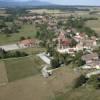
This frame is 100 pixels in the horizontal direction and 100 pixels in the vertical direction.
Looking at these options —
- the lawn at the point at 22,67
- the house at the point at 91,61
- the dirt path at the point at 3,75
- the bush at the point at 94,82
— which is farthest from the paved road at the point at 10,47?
the bush at the point at 94,82

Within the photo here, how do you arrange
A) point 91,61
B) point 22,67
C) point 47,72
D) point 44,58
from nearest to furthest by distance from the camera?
point 47,72, point 22,67, point 91,61, point 44,58

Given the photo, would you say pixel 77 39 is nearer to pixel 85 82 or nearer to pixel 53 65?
pixel 53 65

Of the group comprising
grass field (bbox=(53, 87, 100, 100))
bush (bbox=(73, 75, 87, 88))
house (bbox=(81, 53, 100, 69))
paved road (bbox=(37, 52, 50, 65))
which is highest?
grass field (bbox=(53, 87, 100, 100))

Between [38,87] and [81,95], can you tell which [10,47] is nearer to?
[38,87]

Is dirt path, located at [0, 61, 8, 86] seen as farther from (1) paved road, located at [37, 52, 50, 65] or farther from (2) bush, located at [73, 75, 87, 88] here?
(2) bush, located at [73, 75, 87, 88]

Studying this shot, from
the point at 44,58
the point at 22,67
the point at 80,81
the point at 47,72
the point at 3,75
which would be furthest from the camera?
the point at 44,58

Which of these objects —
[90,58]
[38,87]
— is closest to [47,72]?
[38,87]

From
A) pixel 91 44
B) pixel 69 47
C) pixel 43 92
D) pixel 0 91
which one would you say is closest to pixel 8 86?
pixel 0 91

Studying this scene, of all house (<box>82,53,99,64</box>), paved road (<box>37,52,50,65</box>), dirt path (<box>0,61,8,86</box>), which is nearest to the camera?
dirt path (<box>0,61,8,86</box>)

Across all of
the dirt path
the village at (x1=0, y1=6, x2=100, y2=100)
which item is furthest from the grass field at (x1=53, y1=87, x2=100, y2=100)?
the dirt path

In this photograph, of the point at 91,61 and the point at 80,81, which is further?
the point at 91,61
